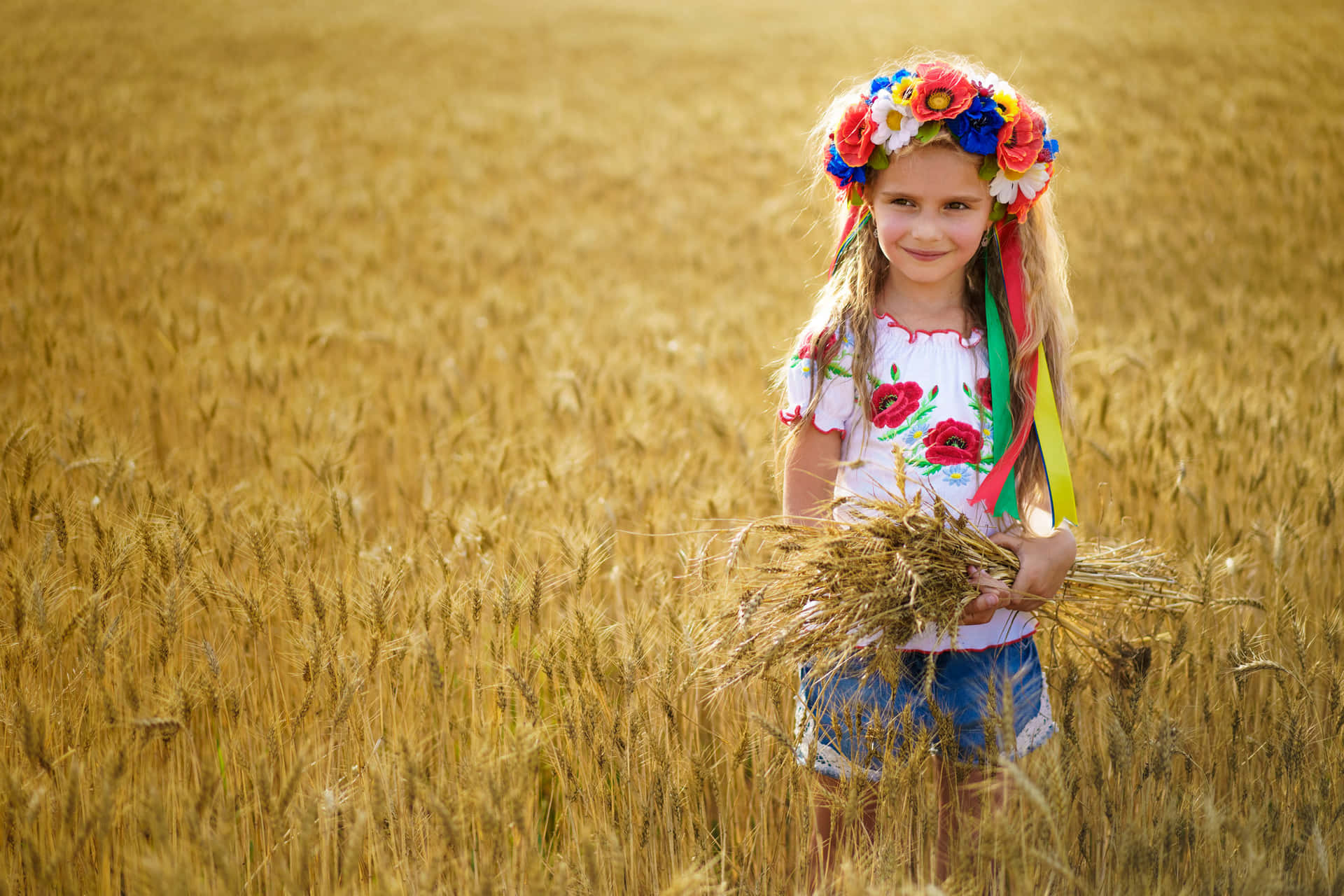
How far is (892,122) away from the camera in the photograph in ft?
5.04

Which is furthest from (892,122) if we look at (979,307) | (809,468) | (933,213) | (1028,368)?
(809,468)

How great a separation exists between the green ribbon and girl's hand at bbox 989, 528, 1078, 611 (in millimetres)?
75

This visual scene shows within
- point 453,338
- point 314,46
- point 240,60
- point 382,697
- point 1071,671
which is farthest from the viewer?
point 314,46

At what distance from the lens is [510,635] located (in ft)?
5.75

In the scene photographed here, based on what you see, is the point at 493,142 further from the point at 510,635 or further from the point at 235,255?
the point at 510,635

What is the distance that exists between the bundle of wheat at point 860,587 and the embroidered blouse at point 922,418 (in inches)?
3.7

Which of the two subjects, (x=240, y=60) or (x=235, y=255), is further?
(x=240, y=60)

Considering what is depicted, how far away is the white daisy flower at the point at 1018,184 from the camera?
1.56m

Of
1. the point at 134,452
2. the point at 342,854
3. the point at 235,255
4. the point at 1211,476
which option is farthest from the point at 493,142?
the point at 342,854

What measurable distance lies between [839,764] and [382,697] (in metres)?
0.99

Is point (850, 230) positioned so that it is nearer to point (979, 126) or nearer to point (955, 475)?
point (979, 126)

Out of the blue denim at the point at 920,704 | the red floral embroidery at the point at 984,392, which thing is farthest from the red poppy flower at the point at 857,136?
the blue denim at the point at 920,704

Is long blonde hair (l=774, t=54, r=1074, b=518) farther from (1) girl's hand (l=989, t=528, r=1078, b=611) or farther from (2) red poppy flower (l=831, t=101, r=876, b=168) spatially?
(1) girl's hand (l=989, t=528, r=1078, b=611)

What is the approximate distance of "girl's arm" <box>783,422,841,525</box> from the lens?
159 cm
